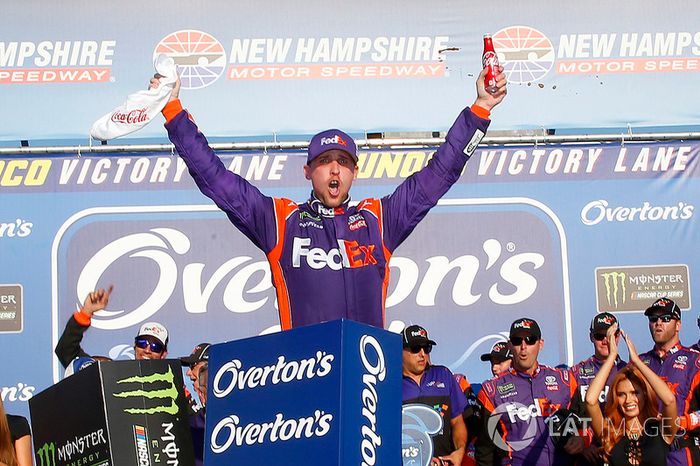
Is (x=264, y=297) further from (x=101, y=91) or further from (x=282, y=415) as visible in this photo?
(x=282, y=415)

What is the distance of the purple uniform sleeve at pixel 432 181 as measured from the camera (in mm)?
4258

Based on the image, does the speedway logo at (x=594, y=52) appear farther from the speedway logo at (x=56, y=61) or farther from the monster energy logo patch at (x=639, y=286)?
the speedway logo at (x=56, y=61)

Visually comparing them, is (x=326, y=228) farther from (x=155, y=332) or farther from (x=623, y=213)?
(x=623, y=213)

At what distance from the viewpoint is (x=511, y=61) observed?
8133 mm

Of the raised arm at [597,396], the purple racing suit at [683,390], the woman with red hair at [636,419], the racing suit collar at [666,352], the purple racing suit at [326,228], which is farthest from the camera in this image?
the racing suit collar at [666,352]

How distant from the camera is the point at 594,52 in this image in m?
8.18

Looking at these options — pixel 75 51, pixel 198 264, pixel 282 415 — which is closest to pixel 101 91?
pixel 75 51

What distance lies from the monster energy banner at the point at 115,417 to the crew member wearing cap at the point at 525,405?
12.4 feet

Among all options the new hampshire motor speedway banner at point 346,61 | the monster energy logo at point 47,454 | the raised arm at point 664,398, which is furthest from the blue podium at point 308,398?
the new hampshire motor speedway banner at point 346,61

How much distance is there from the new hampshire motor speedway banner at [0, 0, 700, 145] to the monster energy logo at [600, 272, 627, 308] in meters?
1.11

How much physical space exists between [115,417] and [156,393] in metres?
0.19

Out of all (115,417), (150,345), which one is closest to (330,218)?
(115,417)

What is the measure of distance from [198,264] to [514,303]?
91.9 inches

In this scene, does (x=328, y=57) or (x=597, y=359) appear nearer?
(x=597, y=359)
